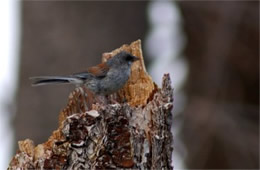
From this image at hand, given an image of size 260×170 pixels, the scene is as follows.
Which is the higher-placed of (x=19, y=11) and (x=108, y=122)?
(x=19, y=11)

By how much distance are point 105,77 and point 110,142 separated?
9.08 feet

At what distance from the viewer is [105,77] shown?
256 inches

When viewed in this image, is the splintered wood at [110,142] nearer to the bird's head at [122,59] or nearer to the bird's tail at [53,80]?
the bird's head at [122,59]

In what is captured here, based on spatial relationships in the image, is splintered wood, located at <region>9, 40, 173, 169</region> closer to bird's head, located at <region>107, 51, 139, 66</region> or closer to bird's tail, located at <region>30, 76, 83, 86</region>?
bird's head, located at <region>107, 51, 139, 66</region>

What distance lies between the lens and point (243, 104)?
8109 mm

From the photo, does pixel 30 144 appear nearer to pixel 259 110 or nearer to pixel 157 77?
pixel 157 77

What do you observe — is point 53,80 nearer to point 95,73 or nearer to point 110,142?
point 95,73

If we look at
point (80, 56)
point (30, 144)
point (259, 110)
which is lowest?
point (30, 144)

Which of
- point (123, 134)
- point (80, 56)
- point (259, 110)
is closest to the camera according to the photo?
point (123, 134)

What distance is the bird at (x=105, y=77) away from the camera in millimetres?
5551

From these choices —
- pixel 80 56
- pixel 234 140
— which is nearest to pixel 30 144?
pixel 80 56

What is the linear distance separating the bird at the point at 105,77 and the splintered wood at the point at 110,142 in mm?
1422

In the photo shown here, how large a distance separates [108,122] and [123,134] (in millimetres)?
104

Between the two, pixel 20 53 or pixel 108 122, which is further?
pixel 20 53
